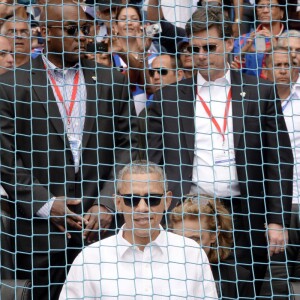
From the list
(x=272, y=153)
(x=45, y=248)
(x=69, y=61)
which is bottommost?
(x=45, y=248)

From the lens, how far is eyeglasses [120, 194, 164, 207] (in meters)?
5.79

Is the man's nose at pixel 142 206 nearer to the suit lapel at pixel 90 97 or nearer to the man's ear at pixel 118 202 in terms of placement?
the man's ear at pixel 118 202

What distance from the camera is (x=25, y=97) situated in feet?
21.1

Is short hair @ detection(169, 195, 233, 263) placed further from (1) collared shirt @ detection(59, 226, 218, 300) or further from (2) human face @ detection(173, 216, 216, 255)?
(1) collared shirt @ detection(59, 226, 218, 300)

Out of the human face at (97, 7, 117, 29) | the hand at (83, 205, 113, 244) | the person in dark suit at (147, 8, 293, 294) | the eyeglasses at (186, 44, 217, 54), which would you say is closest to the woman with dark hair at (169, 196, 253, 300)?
the person in dark suit at (147, 8, 293, 294)

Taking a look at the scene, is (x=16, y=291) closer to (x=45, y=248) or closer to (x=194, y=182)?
(x=45, y=248)

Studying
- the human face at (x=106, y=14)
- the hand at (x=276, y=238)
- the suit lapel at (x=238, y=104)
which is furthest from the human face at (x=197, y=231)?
the human face at (x=106, y=14)

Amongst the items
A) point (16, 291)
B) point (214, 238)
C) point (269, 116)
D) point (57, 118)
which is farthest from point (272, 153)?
point (16, 291)

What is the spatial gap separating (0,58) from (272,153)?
183cm

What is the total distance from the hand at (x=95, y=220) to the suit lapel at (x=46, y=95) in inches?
18.2

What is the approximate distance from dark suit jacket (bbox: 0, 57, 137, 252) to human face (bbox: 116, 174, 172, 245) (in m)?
0.40

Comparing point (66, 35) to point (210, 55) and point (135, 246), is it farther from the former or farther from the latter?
point (135, 246)

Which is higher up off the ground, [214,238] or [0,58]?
[0,58]

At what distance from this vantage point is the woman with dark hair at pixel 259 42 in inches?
300
